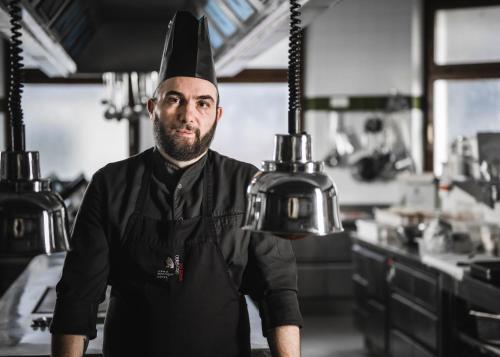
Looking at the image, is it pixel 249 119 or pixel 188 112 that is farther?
pixel 249 119

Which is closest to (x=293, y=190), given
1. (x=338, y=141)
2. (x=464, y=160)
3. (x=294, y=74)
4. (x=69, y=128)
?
(x=294, y=74)

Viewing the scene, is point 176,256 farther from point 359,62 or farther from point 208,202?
point 359,62

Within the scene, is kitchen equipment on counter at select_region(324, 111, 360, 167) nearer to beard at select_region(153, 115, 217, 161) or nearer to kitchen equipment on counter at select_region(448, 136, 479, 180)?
kitchen equipment on counter at select_region(448, 136, 479, 180)

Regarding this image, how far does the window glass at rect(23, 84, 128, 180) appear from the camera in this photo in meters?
7.11

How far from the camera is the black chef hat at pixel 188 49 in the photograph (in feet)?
6.18

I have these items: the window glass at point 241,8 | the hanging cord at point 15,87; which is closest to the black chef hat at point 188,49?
the window glass at point 241,8

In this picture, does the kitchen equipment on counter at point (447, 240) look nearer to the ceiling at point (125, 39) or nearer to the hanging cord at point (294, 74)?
the ceiling at point (125, 39)

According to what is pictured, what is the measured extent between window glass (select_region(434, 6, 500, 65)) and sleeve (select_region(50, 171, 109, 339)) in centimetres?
570

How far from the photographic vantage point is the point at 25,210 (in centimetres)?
133

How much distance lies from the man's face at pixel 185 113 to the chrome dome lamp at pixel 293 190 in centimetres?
65

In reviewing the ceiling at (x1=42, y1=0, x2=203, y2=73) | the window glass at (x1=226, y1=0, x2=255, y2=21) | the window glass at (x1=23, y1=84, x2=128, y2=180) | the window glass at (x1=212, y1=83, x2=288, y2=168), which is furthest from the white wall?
the window glass at (x1=226, y1=0, x2=255, y2=21)

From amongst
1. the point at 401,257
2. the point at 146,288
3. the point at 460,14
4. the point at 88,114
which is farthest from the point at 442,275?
the point at 88,114

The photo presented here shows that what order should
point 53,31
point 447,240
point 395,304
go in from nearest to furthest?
point 53,31 < point 447,240 < point 395,304

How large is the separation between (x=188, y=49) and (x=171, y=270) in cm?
65
